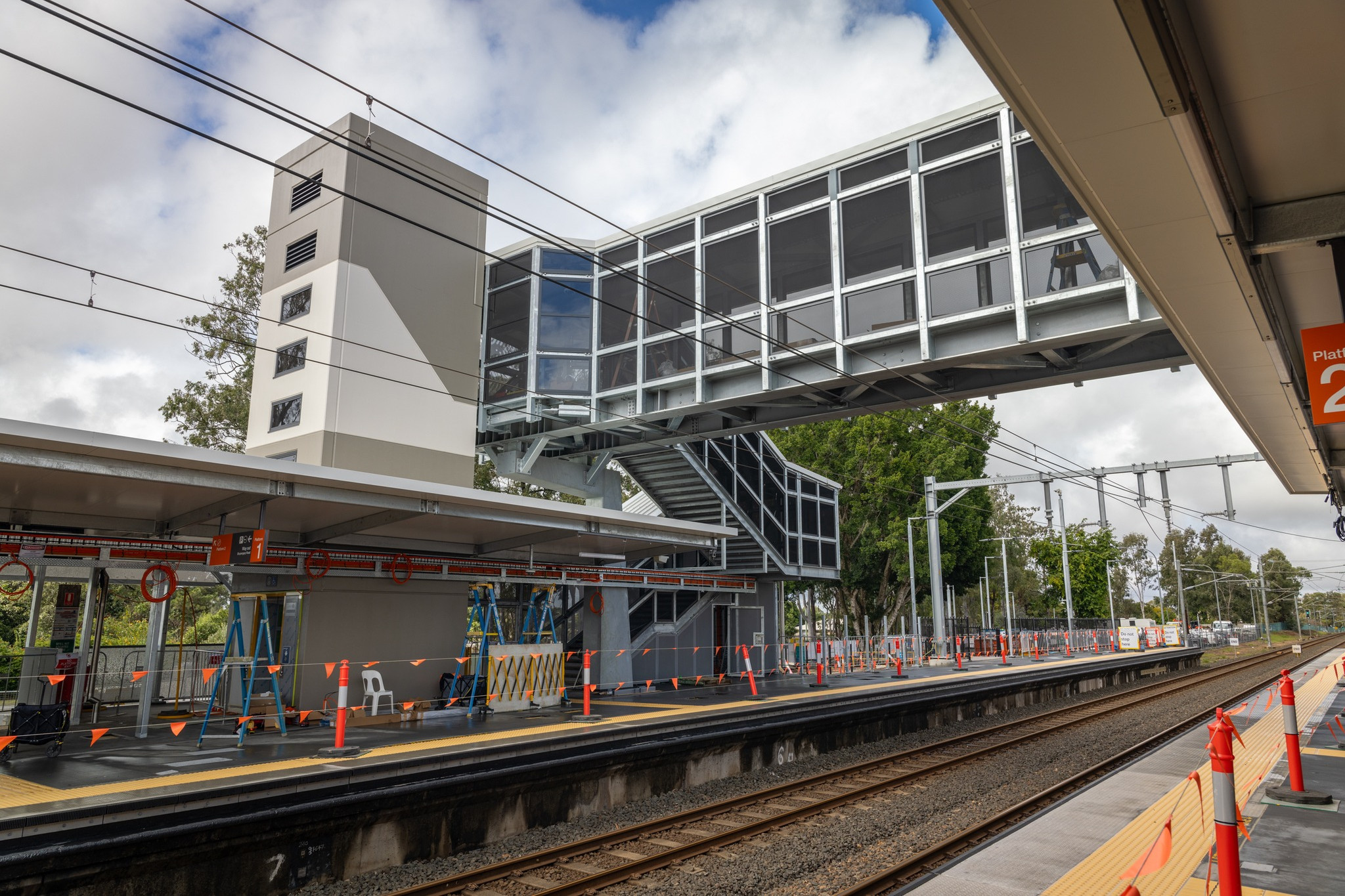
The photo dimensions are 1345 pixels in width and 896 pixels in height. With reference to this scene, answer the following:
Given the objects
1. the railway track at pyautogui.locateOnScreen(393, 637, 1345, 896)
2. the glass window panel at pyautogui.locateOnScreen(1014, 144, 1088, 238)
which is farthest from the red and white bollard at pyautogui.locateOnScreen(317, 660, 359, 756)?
the glass window panel at pyautogui.locateOnScreen(1014, 144, 1088, 238)

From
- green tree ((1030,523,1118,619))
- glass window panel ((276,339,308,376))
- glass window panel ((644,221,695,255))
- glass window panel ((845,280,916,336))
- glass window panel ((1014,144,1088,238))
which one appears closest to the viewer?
glass window panel ((1014,144,1088,238))

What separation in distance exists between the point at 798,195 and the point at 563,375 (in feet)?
26.5

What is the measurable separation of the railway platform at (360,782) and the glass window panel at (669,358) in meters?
8.24

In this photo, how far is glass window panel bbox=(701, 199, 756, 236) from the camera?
69.2ft

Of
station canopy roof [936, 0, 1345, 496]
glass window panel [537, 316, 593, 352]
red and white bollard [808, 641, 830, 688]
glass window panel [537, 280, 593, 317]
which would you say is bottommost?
red and white bollard [808, 641, 830, 688]

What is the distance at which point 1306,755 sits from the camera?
37.2 feet

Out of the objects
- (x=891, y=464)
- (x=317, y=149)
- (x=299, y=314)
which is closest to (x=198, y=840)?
(x=299, y=314)

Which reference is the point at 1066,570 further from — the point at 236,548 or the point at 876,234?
the point at 236,548

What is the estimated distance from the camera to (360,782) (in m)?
9.84

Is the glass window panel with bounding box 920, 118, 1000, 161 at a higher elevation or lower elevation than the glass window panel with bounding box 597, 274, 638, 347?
higher

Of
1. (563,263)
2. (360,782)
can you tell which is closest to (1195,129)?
(360,782)

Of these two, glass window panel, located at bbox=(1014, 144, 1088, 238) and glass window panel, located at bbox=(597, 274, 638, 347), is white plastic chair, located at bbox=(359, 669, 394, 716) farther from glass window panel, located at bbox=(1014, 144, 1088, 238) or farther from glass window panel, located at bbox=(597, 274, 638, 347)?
glass window panel, located at bbox=(1014, 144, 1088, 238)

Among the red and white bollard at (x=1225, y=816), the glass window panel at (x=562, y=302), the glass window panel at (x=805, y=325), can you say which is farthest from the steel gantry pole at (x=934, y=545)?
the red and white bollard at (x=1225, y=816)

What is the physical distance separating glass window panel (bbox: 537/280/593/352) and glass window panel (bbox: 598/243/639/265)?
97cm
